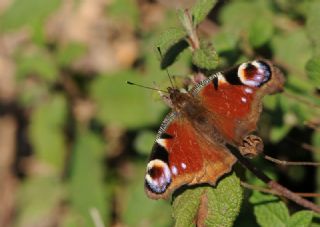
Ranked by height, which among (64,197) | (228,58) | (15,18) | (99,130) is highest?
(15,18)

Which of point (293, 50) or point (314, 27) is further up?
point (314, 27)

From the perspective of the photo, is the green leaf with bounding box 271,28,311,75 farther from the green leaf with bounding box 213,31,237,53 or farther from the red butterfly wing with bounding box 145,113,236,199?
the red butterfly wing with bounding box 145,113,236,199

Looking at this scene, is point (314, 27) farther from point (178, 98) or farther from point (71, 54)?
point (71, 54)

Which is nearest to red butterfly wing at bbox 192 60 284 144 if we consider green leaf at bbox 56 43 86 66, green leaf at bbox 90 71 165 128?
green leaf at bbox 90 71 165 128

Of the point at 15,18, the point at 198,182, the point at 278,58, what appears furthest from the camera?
the point at 15,18

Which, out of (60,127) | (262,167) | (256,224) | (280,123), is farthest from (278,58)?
(60,127)

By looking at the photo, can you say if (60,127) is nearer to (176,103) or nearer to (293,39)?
(293,39)

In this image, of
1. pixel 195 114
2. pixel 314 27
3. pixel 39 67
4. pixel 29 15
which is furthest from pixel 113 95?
pixel 195 114
